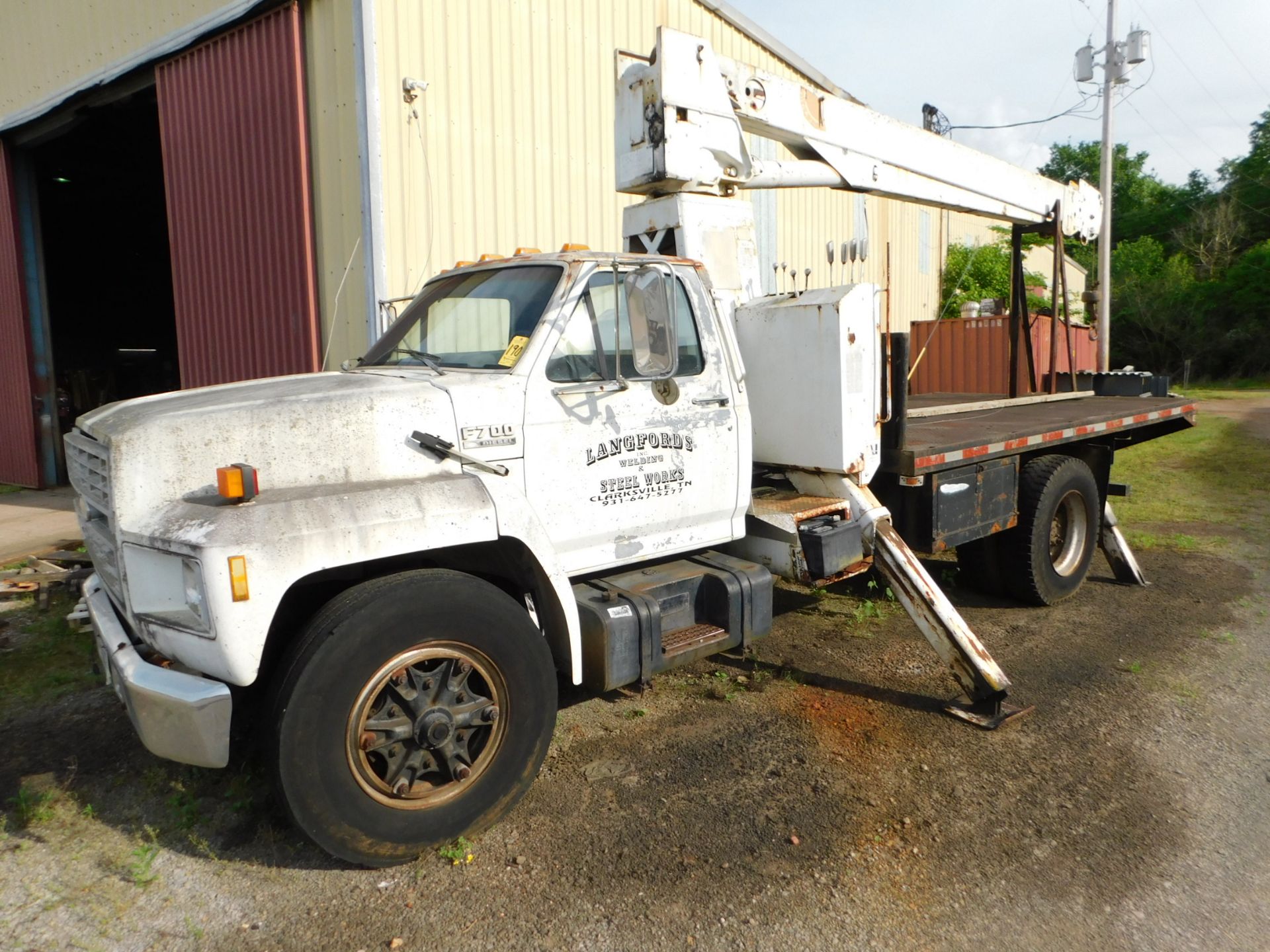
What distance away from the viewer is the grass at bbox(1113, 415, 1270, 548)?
30.8 ft

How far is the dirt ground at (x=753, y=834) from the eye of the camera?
10.0 feet

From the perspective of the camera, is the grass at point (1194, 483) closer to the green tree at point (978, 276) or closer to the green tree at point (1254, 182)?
the green tree at point (978, 276)

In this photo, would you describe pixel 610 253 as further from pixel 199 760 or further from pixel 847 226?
pixel 847 226

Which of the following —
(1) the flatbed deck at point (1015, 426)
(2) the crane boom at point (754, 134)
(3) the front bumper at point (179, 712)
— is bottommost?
(3) the front bumper at point (179, 712)

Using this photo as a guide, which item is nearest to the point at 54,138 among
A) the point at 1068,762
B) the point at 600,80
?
the point at 600,80

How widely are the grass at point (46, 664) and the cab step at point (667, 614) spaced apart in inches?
114

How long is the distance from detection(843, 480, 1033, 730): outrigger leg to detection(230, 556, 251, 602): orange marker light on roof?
3060 millimetres

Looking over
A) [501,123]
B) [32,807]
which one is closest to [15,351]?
[501,123]

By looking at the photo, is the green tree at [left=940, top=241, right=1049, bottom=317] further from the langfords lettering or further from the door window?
the door window

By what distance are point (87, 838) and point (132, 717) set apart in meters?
0.89

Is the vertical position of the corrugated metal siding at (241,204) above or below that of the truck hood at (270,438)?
above

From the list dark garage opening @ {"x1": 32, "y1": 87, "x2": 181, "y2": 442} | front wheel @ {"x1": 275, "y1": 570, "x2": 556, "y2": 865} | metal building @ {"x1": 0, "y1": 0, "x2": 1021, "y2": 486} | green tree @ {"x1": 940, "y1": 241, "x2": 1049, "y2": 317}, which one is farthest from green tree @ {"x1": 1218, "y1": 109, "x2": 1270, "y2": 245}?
front wheel @ {"x1": 275, "y1": 570, "x2": 556, "y2": 865}

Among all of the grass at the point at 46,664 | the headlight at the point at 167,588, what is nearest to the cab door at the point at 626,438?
the headlight at the point at 167,588

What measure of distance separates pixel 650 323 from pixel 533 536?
102cm
